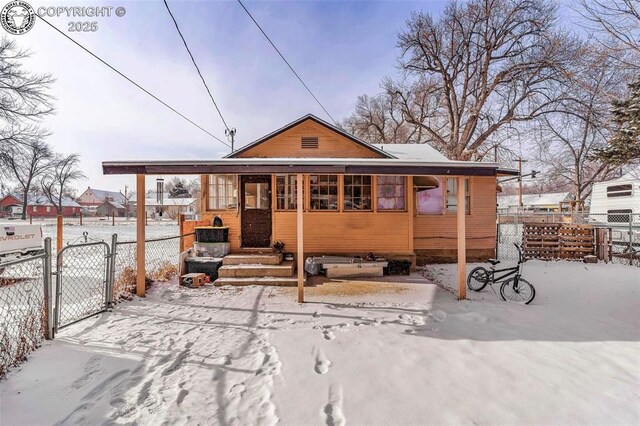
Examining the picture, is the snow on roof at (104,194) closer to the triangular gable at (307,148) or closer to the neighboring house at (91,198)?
the neighboring house at (91,198)

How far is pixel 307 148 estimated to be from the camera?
9.01m

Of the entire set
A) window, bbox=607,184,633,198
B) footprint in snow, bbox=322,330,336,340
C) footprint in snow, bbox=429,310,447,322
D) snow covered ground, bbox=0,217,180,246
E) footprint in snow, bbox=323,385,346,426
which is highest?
window, bbox=607,184,633,198

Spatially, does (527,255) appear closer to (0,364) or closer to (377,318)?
(377,318)

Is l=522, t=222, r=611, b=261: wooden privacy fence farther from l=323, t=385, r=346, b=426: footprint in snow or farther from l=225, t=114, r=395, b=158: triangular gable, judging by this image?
l=323, t=385, r=346, b=426: footprint in snow

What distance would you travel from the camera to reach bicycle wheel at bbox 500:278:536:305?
18.0 feet

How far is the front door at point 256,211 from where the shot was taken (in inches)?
321

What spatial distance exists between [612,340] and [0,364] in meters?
7.39

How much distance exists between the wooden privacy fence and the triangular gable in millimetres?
6215

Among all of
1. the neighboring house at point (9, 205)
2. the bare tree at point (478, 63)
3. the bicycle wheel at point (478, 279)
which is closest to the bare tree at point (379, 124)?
the bare tree at point (478, 63)

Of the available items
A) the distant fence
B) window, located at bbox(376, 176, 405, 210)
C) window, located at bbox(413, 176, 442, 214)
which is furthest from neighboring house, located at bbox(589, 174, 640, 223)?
the distant fence

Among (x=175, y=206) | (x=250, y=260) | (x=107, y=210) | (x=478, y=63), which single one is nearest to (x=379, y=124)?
(x=478, y=63)

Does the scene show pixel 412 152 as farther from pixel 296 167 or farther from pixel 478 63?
pixel 478 63

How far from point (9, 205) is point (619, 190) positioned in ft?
295

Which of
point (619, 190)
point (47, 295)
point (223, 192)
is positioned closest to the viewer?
point (47, 295)
